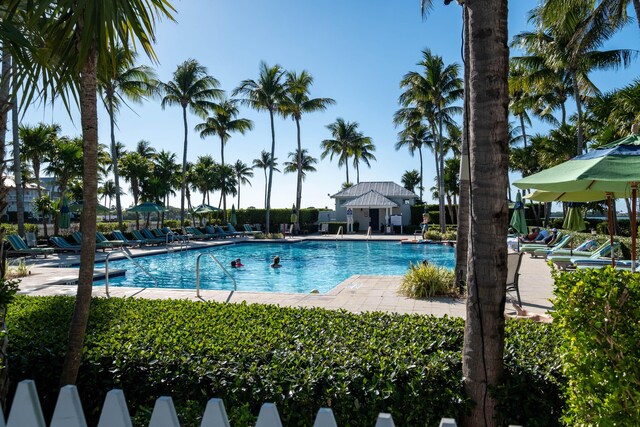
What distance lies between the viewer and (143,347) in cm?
329

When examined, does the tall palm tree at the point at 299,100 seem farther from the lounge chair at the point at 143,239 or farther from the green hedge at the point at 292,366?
the green hedge at the point at 292,366

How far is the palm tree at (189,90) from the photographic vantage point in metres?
30.9

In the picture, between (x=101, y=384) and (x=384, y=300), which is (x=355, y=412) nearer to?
(x=101, y=384)

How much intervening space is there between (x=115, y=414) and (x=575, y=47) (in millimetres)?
21241

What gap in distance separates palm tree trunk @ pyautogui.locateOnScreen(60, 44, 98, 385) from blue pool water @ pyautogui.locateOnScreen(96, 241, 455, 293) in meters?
10.6

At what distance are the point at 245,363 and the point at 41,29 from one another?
9.54ft

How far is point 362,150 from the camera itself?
176ft

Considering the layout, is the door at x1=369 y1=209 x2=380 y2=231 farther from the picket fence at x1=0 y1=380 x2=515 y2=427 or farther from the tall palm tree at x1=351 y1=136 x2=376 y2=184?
the picket fence at x1=0 y1=380 x2=515 y2=427

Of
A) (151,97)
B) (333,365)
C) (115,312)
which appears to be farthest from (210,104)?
(333,365)

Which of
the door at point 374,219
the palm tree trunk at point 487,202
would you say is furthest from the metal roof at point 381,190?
the palm tree trunk at point 487,202

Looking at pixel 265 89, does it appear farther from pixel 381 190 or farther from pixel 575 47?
pixel 575 47

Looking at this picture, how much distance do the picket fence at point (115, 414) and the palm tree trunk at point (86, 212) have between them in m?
1.00

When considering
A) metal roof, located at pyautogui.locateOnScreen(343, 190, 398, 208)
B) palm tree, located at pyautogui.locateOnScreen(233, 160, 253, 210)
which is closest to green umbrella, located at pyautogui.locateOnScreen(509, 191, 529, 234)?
metal roof, located at pyautogui.locateOnScreen(343, 190, 398, 208)

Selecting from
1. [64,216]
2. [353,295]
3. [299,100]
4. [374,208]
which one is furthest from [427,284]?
[374,208]
